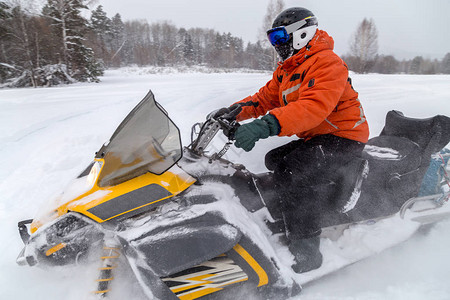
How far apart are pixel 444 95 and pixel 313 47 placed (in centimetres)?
522

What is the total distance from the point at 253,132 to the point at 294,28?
0.87 meters

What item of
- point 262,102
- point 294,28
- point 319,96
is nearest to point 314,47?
point 294,28

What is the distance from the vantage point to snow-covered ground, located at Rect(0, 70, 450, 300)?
5.99 feet

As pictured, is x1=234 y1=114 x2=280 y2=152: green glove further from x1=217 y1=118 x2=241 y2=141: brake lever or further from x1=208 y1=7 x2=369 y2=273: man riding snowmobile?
x1=208 y1=7 x2=369 y2=273: man riding snowmobile

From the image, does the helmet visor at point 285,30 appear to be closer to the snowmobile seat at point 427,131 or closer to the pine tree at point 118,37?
the snowmobile seat at point 427,131

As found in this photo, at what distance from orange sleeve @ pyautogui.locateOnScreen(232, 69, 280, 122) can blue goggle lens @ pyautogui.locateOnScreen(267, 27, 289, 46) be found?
0.54 metres

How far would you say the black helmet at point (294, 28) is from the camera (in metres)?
1.86

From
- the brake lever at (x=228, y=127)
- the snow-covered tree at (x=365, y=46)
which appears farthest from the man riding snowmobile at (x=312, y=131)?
the snow-covered tree at (x=365, y=46)

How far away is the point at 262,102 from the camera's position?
2580 millimetres

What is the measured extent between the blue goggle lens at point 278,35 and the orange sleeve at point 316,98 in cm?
30

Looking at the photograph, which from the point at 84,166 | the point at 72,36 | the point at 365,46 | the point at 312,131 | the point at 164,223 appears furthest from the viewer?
the point at 365,46

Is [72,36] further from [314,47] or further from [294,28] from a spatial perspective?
A: [314,47]

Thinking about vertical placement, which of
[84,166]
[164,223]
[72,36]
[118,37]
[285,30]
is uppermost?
[118,37]

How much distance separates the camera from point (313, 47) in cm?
187
